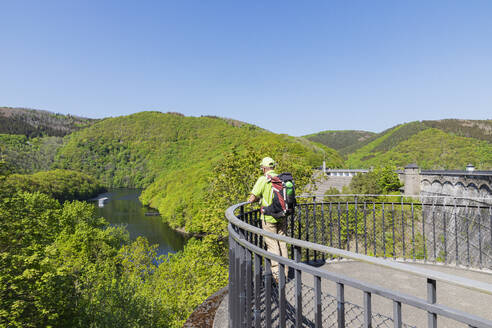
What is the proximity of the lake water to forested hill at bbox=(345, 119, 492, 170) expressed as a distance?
67.2 metres

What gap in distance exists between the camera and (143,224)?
6378 centimetres

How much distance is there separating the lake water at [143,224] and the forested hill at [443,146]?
2644 inches

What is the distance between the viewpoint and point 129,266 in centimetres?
2870

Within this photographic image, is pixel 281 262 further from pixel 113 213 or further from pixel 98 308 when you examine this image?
pixel 113 213

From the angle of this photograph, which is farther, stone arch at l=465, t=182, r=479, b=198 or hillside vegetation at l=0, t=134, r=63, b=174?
hillside vegetation at l=0, t=134, r=63, b=174

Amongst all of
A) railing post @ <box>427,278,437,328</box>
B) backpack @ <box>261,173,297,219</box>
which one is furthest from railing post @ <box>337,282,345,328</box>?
backpack @ <box>261,173,297,219</box>

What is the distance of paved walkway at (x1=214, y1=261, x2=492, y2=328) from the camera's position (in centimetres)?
319

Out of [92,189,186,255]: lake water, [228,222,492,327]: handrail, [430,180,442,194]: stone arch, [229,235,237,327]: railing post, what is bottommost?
[92,189,186,255]: lake water

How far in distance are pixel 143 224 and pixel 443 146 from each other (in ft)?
322

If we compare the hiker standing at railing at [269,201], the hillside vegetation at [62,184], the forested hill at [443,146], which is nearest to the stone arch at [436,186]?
the forested hill at [443,146]

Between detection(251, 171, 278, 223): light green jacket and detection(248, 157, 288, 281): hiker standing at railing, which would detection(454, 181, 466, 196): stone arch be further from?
detection(251, 171, 278, 223): light green jacket

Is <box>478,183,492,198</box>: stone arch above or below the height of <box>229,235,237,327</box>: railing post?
below

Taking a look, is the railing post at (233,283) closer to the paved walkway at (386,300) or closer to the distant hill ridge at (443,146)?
the paved walkway at (386,300)

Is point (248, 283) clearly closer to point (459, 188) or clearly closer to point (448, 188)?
point (459, 188)
